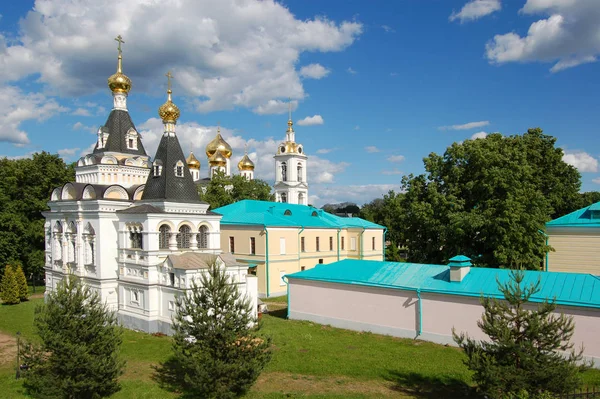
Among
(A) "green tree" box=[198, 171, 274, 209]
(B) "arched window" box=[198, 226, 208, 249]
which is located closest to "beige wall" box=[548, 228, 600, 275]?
(B) "arched window" box=[198, 226, 208, 249]

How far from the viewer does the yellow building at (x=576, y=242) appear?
1009 inches

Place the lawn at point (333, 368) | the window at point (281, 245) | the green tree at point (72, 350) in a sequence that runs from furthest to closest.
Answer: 1. the window at point (281, 245)
2. the lawn at point (333, 368)
3. the green tree at point (72, 350)

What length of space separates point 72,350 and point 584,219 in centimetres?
2670

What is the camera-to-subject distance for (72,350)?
11945 mm

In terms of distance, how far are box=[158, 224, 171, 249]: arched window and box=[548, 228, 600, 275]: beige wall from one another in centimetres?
2167

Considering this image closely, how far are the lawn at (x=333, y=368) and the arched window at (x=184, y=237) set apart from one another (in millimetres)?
4572

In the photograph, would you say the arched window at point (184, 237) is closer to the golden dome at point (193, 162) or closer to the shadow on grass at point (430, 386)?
the shadow on grass at point (430, 386)

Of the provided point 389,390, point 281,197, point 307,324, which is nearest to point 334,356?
point 389,390

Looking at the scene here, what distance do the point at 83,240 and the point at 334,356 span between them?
14.7 m

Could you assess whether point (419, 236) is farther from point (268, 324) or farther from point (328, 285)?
point (268, 324)

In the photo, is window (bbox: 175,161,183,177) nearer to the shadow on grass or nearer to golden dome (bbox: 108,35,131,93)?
golden dome (bbox: 108,35,131,93)

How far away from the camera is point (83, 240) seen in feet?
78.0

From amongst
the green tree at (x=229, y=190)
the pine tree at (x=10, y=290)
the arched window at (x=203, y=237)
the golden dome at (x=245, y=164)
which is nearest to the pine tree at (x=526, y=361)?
the arched window at (x=203, y=237)

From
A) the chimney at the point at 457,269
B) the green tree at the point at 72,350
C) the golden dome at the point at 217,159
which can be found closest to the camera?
the green tree at the point at 72,350
